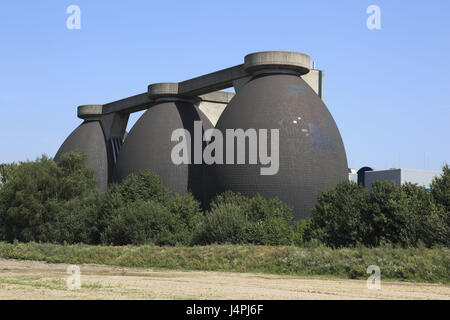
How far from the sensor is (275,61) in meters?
49.2

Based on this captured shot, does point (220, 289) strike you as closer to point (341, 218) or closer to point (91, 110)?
point (341, 218)

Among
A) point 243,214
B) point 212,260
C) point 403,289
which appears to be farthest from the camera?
point 243,214

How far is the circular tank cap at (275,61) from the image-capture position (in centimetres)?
4919

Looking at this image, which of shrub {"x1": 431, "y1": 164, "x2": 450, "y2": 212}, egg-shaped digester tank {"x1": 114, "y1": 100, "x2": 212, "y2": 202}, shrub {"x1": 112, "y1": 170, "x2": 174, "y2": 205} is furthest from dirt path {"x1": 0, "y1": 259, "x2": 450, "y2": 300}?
egg-shaped digester tank {"x1": 114, "y1": 100, "x2": 212, "y2": 202}

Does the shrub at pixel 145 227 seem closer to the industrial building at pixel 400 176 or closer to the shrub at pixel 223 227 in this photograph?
the shrub at pixel 223 227

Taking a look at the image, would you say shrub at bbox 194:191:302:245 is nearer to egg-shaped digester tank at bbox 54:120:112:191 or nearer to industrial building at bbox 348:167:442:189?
egg-shaped digester tank at bbox 54:120:112:191

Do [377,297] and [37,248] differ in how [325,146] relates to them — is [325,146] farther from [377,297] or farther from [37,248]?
[377,297]

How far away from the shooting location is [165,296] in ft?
55.6

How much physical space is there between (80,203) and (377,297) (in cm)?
3479

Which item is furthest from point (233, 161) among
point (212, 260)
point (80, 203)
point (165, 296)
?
point (165, 296)

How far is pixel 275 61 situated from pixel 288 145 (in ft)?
26.0

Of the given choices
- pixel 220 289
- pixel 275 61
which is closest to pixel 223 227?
pixel 220 289

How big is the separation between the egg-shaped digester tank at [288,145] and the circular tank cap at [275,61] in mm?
960
